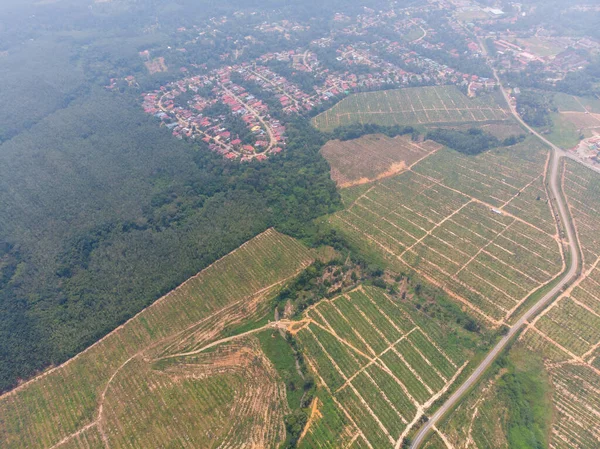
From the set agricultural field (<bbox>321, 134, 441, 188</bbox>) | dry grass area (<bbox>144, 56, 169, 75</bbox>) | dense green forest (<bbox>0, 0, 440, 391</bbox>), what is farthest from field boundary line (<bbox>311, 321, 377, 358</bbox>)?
dry grass area (<bbox>144, 56, 169, 75</bbox>)

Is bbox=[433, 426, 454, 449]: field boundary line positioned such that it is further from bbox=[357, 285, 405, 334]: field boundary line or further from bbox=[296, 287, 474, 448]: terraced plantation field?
bbox=[357, 285, 405, 334]: field boundary line

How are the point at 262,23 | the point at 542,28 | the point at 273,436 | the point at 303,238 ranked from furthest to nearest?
the point at 262,23, the point at 542,28, the point at 303,238, the point at 273,436

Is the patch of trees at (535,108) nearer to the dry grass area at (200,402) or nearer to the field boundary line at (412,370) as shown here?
the field boundary line at (412,370)

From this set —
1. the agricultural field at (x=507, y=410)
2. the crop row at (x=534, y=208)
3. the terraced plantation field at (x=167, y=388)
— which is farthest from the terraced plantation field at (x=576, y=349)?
the terraced plantation field at (x=167, y=388)

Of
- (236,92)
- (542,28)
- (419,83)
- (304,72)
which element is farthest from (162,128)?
(542,28)

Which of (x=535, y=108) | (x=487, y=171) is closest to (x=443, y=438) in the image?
(x=487, y=171)

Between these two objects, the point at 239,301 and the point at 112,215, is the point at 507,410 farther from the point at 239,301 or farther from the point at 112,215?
the point at 112,215

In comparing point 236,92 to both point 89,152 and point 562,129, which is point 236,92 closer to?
point 89,152
